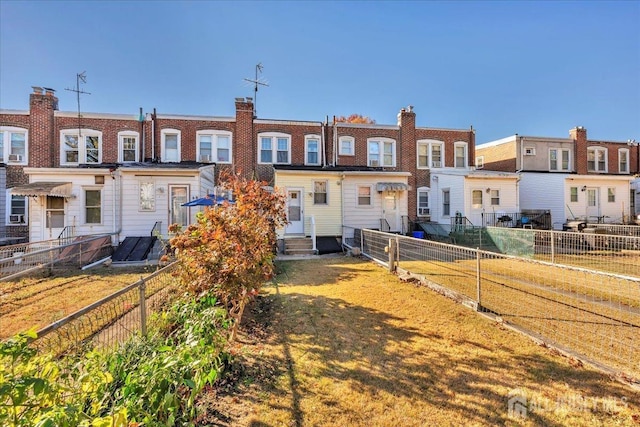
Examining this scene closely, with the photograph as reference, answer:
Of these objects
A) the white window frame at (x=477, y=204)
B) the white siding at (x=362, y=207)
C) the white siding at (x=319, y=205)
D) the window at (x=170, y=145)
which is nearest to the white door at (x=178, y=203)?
the window at (x=170, y=145)

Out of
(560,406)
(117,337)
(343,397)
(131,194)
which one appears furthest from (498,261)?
(131,194)

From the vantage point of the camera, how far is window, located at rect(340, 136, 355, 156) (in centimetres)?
1828

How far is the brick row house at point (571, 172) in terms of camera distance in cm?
1997

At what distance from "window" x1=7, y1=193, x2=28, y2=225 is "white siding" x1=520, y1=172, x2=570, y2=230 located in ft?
97.1

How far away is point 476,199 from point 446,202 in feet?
5.38

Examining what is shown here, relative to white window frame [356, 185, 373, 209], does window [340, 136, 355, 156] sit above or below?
above

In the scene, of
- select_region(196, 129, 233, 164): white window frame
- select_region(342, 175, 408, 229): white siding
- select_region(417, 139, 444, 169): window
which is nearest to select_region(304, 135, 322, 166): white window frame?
select_region(342, 175, 408, 229): white siding

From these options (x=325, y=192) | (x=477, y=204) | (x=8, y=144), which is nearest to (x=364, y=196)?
(x=325, y=192)

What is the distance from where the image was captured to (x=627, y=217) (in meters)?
20.5

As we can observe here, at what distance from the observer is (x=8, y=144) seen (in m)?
15.7

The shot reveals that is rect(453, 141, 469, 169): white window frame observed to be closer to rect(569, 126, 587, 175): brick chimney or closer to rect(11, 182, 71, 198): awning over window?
rect(569, 126, 587, 175): brick chimney

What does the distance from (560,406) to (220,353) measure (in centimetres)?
366

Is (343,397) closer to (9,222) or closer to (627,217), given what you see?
(9,222)

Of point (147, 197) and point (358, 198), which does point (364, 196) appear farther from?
point (147, 197)
